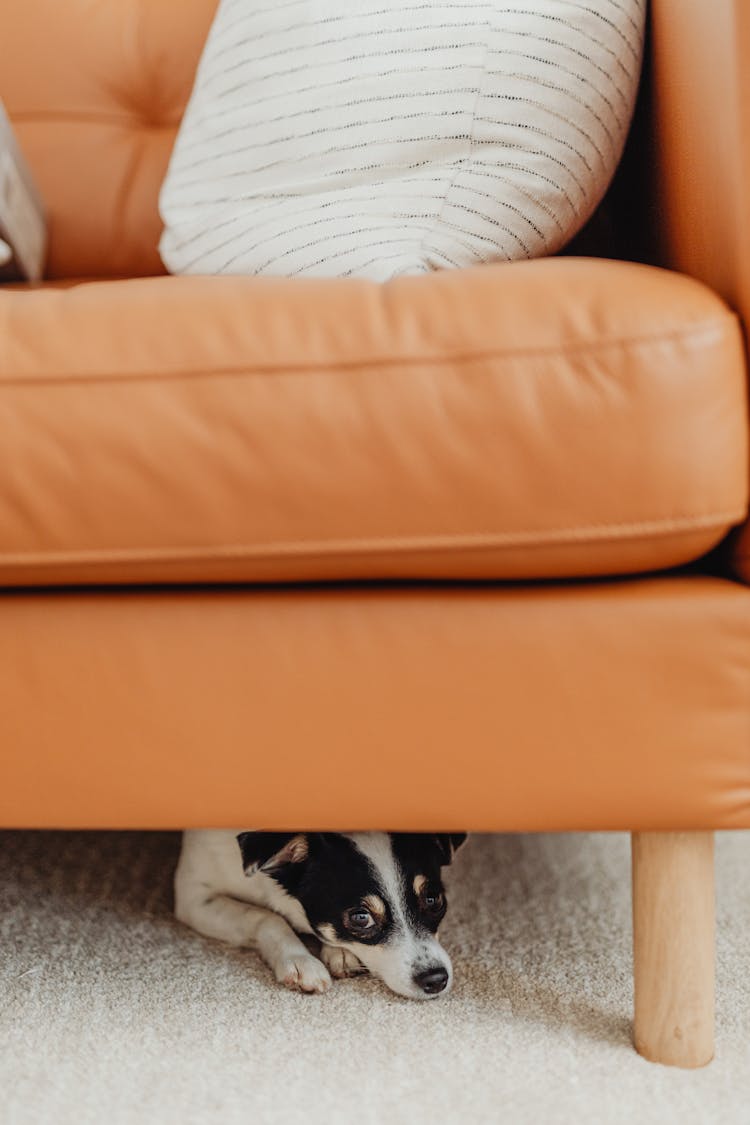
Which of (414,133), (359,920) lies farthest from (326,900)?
(414,133)

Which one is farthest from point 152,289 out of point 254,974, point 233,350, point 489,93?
point 254,974

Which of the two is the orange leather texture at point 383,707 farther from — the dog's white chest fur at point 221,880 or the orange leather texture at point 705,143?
the dog's white chest fur at point 221,880

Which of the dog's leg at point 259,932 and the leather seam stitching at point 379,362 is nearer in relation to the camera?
the leather seam stitching at point 379,362

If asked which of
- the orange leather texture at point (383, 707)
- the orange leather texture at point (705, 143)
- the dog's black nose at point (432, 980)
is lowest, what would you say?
the dog's black nose at point (432, 980)

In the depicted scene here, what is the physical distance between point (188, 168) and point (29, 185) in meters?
0.23

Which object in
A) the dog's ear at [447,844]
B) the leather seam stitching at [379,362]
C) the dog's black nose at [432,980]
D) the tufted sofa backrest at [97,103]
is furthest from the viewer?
the tufted sofa backrest at [97,103]

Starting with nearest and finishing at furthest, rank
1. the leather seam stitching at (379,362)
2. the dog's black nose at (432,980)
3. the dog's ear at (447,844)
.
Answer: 1. the leather seam stitching at (379,362)
2. the dog's black nose at (432,980)
3. the dog's ear at (447,844)

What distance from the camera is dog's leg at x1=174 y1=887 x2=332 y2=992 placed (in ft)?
2.86

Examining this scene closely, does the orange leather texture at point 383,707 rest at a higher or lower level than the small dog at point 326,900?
higher

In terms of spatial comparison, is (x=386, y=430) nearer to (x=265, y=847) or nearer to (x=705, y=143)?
(x=705, y=143)

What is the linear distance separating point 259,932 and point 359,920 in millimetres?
89

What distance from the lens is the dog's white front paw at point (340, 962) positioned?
0.91m

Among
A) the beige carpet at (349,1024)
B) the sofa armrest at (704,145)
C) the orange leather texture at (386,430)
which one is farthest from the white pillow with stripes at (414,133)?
the beige carpet at (349,1024)

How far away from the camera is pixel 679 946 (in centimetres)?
74
